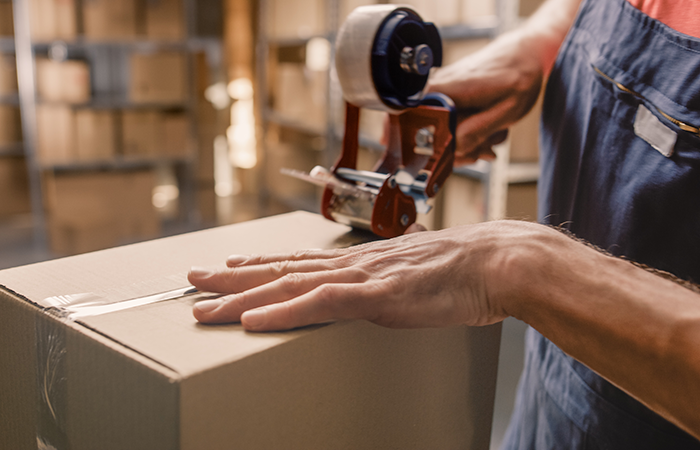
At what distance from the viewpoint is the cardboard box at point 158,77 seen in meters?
4.29

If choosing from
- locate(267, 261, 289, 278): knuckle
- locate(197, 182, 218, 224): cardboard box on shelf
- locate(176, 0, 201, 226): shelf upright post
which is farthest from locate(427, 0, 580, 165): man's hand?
locate(197, 182, 218, 224): cardboard box on shelf

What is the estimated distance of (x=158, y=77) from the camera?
14.3ft

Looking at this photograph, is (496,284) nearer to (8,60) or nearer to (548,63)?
(548,63)

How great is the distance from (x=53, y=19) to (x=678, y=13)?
4.43 metres

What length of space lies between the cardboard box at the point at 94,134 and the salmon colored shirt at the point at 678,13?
4118 millimetres

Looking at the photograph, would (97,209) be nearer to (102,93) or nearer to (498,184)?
(102,93)

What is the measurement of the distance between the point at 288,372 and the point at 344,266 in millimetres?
134

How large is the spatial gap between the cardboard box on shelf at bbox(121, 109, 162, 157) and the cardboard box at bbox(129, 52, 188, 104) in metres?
0.12

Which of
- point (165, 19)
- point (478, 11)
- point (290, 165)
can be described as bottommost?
point (290, 165)

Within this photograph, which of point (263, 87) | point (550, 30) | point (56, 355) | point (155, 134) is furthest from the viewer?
point (263, 87)

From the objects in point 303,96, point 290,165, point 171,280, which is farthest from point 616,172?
point 290,165

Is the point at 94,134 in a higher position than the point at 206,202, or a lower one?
higher

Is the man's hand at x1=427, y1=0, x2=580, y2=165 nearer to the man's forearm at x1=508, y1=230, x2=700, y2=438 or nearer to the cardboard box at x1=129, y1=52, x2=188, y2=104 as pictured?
the man's forearm at x1=508, y1=230, x2=700, y2=438

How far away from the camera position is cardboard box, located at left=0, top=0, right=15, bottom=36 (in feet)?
14.6
